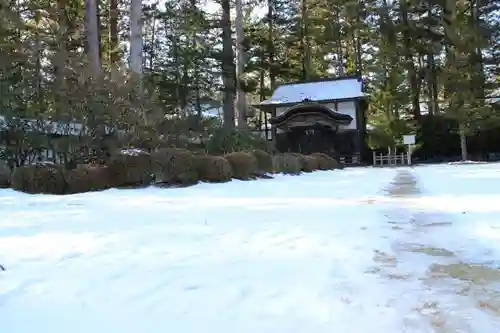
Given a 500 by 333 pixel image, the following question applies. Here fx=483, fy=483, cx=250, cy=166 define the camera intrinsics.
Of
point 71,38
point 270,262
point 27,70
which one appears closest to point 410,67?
point 71,38

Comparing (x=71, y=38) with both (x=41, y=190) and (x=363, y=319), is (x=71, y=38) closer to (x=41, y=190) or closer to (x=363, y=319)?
(x=41, y=190)

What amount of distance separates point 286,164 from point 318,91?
16408 mm

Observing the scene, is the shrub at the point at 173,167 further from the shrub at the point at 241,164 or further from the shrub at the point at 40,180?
the shrub at the point at 40,180

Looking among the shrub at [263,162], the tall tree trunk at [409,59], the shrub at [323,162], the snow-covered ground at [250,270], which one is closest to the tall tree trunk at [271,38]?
the tall tree trunk at [409,59]

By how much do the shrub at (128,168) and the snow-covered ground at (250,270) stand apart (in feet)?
10.0

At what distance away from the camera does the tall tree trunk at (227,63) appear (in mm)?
22938

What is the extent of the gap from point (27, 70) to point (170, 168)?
16.0 ft

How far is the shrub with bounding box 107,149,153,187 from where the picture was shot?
887 centimetres

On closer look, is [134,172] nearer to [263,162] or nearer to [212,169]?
[212,169]

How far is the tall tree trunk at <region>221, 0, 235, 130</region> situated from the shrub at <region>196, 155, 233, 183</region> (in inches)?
503

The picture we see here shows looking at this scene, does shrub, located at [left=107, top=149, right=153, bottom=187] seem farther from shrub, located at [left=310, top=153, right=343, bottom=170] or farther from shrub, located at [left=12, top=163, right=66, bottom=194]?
shrub, located at [left=310, top=153, right=343, bottom=170]

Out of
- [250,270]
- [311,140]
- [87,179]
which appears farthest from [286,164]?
[311,140]

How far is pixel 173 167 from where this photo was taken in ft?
29.9

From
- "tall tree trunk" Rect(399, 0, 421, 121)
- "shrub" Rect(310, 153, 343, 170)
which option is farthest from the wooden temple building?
"shrub" Rect(310, 153, 343, 170)
